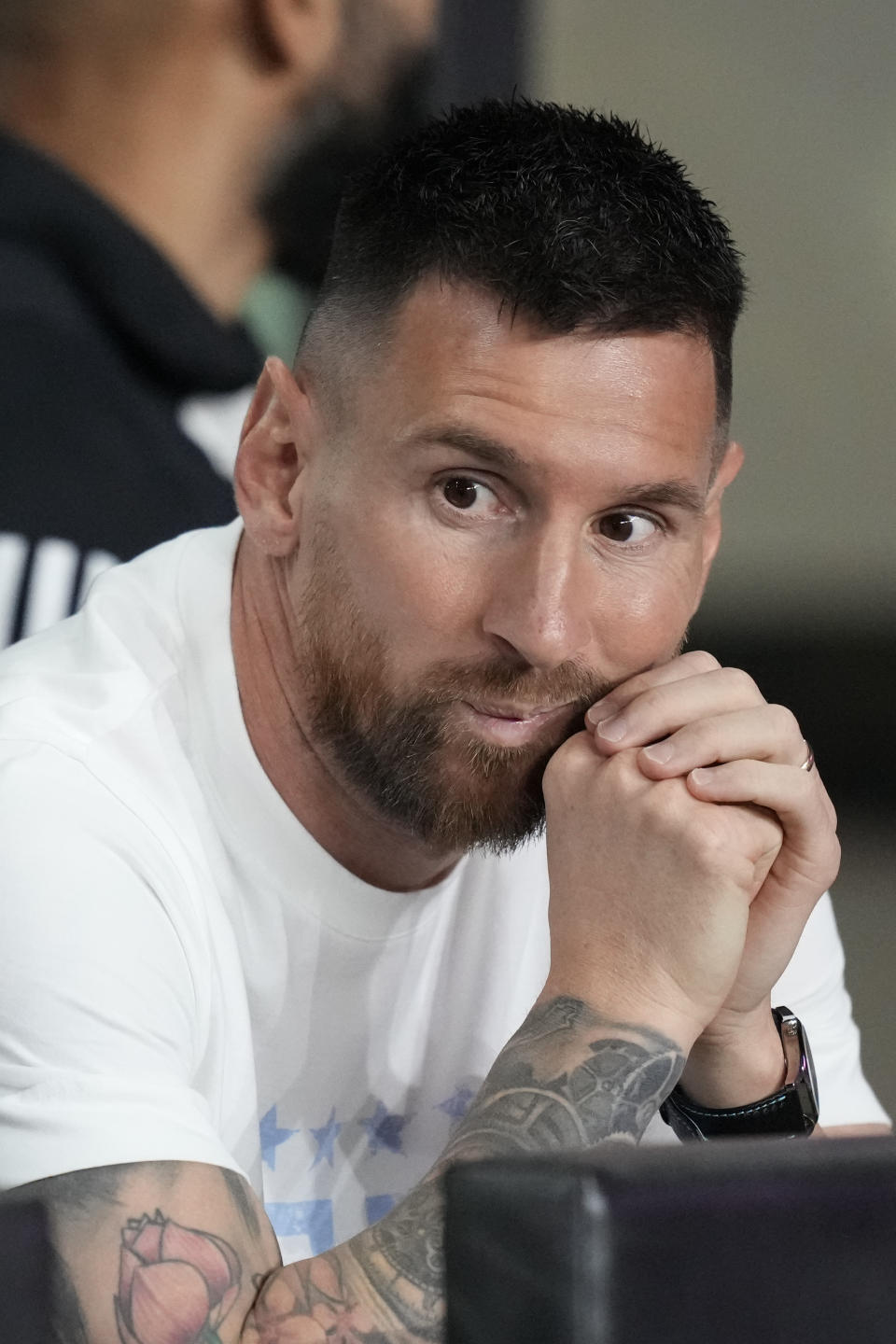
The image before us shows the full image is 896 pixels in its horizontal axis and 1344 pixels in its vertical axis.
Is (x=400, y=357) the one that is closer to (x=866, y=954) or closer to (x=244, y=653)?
(x=244, y=653)

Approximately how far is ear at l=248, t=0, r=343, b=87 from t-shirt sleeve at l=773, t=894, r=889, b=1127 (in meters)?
1.68

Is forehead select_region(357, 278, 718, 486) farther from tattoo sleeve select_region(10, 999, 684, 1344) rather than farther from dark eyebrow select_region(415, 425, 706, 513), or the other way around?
tattoo sleeve select_region(10, 999, 684, 1344)

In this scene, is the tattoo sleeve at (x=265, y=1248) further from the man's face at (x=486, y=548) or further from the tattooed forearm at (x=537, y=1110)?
the man's face at (x=486, y=548)

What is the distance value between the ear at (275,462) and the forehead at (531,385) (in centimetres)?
11

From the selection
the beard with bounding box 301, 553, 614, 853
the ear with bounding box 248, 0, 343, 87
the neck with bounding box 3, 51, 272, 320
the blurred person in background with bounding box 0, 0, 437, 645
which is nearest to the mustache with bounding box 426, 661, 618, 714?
the beard with bounding box 301, 553, 614, 853

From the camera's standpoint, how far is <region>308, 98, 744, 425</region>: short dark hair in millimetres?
1270

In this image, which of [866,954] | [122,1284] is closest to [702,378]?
[122,1284]

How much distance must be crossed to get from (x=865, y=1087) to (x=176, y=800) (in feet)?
2.41

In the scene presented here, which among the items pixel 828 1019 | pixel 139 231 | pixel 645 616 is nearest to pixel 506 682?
pixel 645 616

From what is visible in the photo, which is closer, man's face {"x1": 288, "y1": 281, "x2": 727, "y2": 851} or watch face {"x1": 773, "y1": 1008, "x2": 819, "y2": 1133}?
man's face {"x1": 288, "y1": 281, "x2": 727, "y2": 851}

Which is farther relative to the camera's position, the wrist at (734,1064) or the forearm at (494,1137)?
the wrist at (734,1064)

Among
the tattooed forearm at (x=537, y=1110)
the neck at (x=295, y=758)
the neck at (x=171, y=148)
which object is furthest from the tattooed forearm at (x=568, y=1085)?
the neck at (x=171, y=148)

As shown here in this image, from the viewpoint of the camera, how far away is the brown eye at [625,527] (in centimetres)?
132

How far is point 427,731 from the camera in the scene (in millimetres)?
1307
